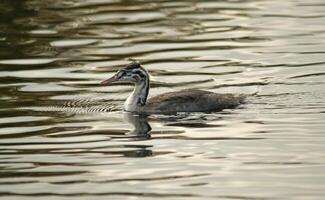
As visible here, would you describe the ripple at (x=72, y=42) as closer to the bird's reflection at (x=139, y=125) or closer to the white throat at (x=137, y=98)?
the white throat at (x=137, y=98)

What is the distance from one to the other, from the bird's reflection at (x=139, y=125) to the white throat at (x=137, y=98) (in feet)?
0.62

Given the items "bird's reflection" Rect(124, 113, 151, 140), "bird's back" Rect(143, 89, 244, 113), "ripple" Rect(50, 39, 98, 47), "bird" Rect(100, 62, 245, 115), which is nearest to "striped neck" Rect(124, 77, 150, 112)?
"bird" Rect(100, 62, 245, 115)

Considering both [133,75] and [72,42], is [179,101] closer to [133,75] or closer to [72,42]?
[133,75]

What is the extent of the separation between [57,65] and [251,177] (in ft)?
33.5

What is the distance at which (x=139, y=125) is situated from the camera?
18.5 meters

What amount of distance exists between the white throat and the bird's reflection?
0.19m

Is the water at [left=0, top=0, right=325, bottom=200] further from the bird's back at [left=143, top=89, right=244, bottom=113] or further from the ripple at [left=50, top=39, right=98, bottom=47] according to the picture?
the bird's back at [left=143, top=89, right=244, bottom=113]

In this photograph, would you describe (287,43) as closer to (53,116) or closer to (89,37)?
(89,37)

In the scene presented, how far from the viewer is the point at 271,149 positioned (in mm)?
15766

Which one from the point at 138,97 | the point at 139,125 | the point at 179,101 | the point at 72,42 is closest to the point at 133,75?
the point at 138,97

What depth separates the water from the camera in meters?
14.3

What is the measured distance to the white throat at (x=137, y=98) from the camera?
19.7 metres

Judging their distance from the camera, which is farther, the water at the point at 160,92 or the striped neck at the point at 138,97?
the striped neck at the point at 138,97

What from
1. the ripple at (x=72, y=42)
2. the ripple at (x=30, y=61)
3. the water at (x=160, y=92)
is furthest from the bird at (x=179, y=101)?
the ripple at (x=72, y=42)
